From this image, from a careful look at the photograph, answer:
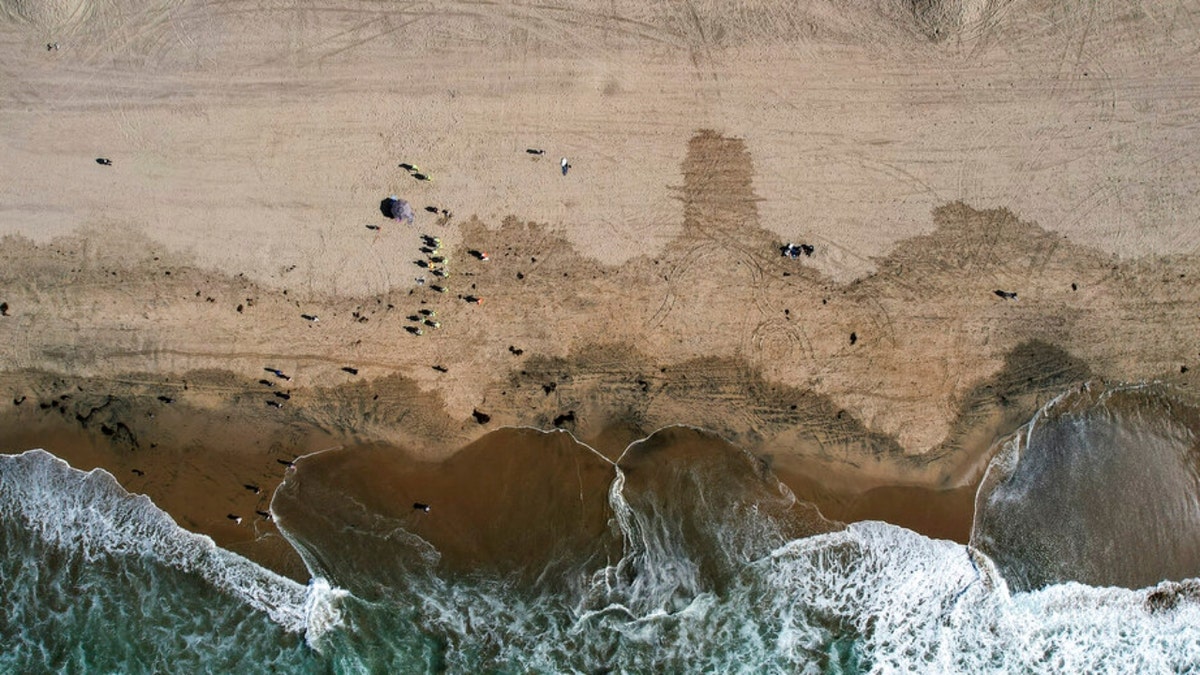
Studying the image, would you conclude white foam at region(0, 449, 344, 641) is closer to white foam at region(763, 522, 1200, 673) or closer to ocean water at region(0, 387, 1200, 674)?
ocean water at region(0, 387, 1200, 674)

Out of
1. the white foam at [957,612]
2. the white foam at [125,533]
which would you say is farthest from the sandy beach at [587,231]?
the white foam at [957,612]

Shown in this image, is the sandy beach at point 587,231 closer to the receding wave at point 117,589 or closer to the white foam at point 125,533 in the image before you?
the white foam at point 125,533

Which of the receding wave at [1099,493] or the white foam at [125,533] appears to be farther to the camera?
the white foam at [125,533]

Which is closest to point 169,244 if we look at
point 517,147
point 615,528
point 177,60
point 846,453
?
point 177,60

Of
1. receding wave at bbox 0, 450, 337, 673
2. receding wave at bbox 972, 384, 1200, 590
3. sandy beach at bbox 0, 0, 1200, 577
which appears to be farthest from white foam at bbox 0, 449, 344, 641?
receding wave at bbox 972, 384, 1200, 590

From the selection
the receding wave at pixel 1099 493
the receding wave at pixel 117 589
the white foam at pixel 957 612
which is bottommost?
the receding wave at pixel 117 589

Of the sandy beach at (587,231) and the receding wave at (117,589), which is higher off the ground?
the sandy beach at (587,231)

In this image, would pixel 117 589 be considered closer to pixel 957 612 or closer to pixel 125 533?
pixel 125 533
